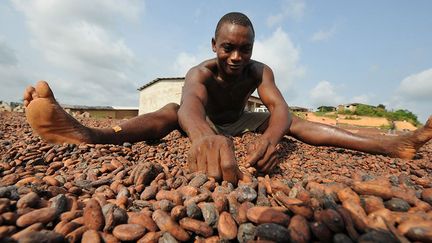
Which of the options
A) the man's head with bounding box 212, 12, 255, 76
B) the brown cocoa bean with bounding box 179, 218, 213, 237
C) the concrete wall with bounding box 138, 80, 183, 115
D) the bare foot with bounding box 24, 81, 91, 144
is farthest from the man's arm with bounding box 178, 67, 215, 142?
the concrete wall with bounding box 138, 80, 183, 115

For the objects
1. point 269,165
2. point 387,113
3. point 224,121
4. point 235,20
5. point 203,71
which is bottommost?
point 269,165

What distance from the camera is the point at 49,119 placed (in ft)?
6.31

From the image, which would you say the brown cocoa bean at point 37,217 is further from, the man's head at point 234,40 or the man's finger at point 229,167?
the man's head at point 234,40

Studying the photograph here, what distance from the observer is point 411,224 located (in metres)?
0.78

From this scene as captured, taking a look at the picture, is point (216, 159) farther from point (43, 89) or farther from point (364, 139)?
point (364, 139)

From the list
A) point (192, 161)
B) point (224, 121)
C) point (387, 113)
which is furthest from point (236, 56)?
point (387, 113)

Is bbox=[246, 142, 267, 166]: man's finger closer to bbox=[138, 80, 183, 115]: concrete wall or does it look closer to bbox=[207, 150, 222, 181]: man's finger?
bbox=[207, 150, 222, 181]: man's finger

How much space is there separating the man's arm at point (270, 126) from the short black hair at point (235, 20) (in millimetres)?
524

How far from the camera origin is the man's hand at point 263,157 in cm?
170

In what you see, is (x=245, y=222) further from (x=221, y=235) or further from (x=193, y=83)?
(x=193, y=83)

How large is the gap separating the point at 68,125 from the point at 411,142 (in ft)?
9.11

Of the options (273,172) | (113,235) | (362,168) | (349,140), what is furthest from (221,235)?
(349,140)

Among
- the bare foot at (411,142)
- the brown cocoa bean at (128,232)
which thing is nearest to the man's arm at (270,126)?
the brown cocoa bean at (128,232)

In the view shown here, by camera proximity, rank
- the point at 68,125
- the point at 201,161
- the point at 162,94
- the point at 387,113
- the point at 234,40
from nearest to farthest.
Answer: the point at 201,161 < the point at 68,125 < the point at 234,40 < the point at 162,94 < the point at 387,113
